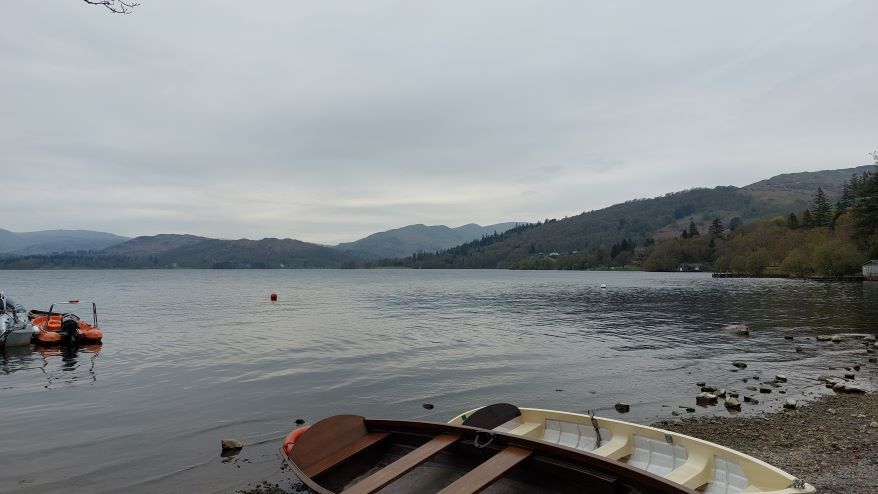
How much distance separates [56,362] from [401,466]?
29899 mm

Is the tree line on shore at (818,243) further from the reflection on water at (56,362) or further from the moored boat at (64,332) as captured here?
the moored boat at (64,332)

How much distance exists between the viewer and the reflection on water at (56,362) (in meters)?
24.8

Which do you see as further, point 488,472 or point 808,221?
point 808,221

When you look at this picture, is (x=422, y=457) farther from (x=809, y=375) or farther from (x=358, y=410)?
(x=809, y=375)

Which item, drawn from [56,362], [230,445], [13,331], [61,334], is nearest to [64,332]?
[61,334]

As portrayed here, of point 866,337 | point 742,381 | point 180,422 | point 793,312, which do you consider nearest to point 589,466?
point 180,422

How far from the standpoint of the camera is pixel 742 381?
21547 mm

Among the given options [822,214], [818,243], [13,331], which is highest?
[822,214]

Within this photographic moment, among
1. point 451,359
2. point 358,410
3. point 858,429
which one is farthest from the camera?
point 451,359

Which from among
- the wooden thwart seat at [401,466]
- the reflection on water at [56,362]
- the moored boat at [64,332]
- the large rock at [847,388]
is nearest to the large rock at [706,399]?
the large rock at [847,388]

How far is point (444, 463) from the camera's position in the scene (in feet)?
31.1

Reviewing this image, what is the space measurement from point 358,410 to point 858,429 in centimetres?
1500

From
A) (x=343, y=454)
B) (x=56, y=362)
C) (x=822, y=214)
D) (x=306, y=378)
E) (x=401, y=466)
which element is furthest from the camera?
(x=822, y=214)

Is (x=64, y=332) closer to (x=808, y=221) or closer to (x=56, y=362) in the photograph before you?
(x=56, y=362)
